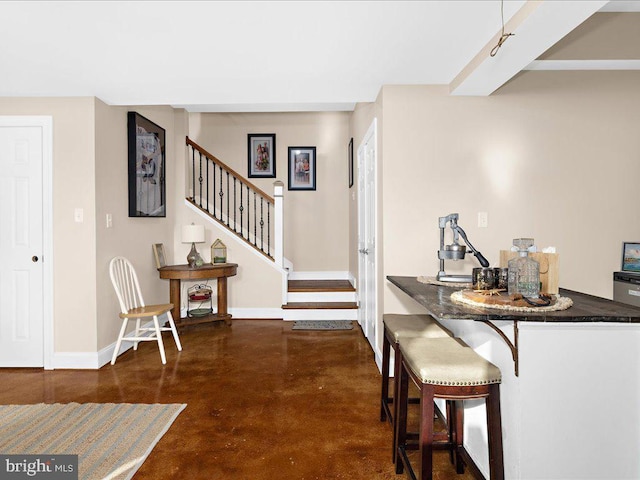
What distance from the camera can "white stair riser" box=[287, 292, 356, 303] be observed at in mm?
5180

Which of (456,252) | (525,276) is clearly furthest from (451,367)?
(456,252)

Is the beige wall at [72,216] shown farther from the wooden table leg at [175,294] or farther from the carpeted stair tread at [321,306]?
the carpeted stair tread at [321,306]

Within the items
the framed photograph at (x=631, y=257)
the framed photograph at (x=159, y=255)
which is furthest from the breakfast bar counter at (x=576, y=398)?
the framed photograph at (x=159, y=255)

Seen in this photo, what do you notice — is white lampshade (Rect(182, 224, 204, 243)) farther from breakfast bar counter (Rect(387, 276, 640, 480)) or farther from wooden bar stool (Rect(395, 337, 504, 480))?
breakfast bar counter (Rect(387, 276, 640, 480))

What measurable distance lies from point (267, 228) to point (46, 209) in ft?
10.4

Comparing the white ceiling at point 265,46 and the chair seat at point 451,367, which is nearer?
the chair seat at point 451,367

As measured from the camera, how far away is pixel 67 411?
8.34ft

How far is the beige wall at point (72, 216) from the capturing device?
11.0 ft

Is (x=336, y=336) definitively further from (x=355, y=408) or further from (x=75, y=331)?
(x=75, y=331)

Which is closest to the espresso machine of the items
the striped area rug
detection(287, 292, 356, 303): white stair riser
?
the striped area rug

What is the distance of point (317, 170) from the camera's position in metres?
6.33

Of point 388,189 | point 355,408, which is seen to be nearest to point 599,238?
point 388,189

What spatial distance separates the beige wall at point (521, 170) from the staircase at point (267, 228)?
2027 millimetres

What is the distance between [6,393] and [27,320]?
0.74 m
